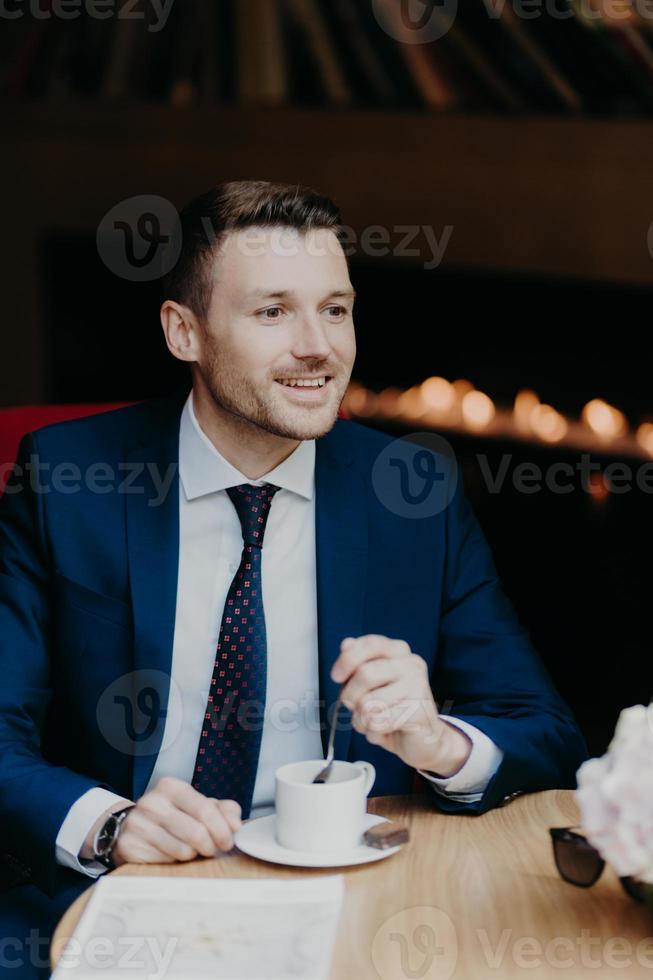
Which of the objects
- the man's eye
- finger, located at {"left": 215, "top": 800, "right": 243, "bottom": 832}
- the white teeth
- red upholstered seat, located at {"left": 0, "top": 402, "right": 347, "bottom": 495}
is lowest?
finger, located at {"left": 215, "top": 800, "right": 243, "bottom": 832}

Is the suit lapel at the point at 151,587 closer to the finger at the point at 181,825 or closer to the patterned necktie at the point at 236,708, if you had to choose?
the patterned necktie at the point at 236,708

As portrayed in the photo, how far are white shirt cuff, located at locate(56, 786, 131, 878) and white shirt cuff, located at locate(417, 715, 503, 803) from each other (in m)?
0.36

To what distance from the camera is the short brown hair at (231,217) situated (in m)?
1.81

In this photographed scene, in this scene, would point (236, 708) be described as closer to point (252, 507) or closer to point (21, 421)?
point (252, 507)

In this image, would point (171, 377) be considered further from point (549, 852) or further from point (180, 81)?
point (549, 852)

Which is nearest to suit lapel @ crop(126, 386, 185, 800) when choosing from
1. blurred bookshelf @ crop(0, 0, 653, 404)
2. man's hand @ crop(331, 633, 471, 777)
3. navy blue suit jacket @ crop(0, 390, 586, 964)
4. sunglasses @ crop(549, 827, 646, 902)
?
navy blue suit jacket @ crop(0, 390, 586, 964)

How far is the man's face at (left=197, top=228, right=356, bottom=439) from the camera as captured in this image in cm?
177

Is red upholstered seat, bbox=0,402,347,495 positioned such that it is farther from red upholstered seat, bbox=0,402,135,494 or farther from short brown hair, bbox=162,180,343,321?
short brown hair, bbox=162,180,343,321

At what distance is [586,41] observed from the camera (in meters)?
2.80

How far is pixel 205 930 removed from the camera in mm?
1225

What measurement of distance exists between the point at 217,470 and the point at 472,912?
0.77m

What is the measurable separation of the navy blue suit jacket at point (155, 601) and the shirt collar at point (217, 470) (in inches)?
0.6

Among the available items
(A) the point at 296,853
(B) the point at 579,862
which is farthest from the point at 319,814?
(B) the point at 579,862

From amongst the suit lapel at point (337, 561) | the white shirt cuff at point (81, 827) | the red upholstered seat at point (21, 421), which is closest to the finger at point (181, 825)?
the white shirt cuff at point (81, 827)
